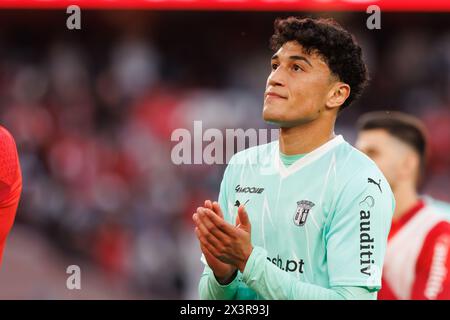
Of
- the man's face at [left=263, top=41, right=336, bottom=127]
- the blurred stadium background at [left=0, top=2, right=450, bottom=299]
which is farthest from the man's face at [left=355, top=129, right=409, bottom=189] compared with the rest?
the man's face at [left=263, top=41, right=336, bottom=127]

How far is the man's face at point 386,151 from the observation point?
3.70 metres

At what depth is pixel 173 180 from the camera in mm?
3779

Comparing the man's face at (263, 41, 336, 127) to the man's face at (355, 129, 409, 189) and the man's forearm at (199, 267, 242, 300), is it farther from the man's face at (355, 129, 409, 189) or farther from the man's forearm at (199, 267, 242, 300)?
the man's face at (355, 129, 409, 189)

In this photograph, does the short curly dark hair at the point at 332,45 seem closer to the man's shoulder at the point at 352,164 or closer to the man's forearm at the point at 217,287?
the man's shoulder at the point at 352,164

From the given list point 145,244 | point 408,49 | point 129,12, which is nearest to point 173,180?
point 145,244

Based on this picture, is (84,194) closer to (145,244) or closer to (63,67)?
(145,244)

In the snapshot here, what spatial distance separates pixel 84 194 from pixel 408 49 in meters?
1.87

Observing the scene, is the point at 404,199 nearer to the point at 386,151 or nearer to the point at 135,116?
the point at 386,151

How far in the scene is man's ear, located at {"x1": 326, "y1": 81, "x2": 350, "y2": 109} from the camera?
253cm

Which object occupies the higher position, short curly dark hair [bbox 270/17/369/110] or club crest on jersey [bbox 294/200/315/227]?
short curly dark hair [bbox 270/17/369/110]

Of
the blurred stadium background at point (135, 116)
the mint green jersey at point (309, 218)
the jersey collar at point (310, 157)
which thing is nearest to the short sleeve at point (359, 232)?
the mint green jersey at point (309, 218)

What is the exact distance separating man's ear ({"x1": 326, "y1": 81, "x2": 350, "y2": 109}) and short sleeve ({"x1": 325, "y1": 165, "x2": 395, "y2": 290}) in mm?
278

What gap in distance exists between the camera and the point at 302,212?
2455 mm

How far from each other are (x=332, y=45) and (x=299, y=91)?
194 mm
